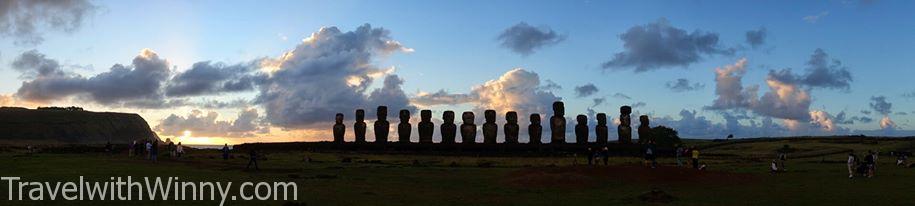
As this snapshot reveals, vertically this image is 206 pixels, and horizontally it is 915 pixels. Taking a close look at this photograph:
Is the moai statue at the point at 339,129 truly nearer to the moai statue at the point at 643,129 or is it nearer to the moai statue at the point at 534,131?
the moai statue at the point at 534,131

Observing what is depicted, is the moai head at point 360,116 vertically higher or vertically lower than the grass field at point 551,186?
higher

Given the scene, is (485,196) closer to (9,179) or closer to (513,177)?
(513,177)

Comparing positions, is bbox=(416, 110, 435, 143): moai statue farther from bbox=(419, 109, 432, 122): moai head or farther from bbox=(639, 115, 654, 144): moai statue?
bbox=(639, 115, 654, 144): moai statue

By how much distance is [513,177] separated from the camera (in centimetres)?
3816

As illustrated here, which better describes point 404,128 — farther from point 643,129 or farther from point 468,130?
point 643,129

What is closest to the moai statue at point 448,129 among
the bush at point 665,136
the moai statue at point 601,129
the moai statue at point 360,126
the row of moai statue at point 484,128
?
the row of moai statue at point 484,128

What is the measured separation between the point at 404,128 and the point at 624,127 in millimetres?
26700

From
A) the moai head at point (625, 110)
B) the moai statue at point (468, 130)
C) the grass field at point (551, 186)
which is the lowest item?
the grass field at point (551, 186)

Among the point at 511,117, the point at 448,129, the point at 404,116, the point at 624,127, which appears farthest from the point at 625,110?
the point at 404,116

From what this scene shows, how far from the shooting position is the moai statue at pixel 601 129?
88312 mm

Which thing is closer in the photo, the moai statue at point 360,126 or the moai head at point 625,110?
the moai statue at point 360,126

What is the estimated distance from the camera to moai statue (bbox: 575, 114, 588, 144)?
87562mm

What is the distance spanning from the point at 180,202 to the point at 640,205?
16.2m

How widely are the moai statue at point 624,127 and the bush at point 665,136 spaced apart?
18.9m
